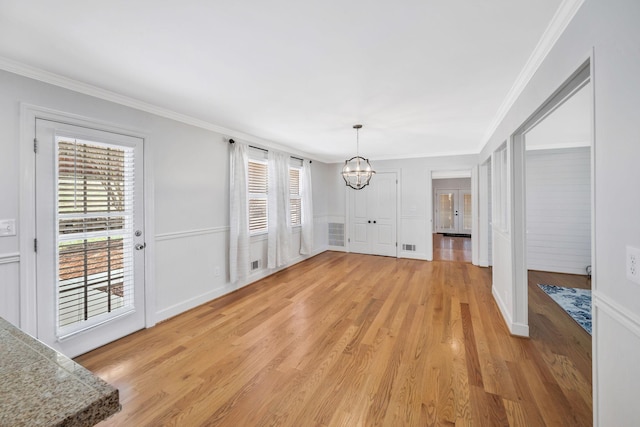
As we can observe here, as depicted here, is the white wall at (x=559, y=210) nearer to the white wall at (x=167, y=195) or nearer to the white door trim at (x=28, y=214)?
the white wall at (x=167, y=195)

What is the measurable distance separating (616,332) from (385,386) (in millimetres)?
1409

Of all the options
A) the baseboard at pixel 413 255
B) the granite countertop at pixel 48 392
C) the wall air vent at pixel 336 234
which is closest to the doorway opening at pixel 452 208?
the baseboard at pixel 413 255

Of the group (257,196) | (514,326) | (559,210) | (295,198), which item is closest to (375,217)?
(295,198)

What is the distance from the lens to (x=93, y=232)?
247 cm

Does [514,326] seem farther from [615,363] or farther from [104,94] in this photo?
[104,94]

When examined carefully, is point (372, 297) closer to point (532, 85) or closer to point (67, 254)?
point (532, 85)

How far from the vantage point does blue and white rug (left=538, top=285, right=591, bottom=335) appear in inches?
118

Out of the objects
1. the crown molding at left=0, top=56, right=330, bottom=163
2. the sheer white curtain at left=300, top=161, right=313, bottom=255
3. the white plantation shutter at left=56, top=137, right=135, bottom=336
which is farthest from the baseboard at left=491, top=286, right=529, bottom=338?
the crown molding at left=0, top=56, right=330, bottom=163

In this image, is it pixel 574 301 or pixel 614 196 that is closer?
pixel 614 196

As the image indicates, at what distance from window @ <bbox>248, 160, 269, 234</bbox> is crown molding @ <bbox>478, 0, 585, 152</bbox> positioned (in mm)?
3482

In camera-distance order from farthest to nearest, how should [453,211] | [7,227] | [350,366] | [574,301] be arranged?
[453,211], [574,301], [350,366], [7,227]

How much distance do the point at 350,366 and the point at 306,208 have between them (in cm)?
388

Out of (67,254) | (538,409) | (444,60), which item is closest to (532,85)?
(444,60)

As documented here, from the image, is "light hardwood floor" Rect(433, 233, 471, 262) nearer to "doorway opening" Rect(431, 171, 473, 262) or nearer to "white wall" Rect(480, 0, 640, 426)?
"doorway opening" Rect(431, 171, 473, 262)
